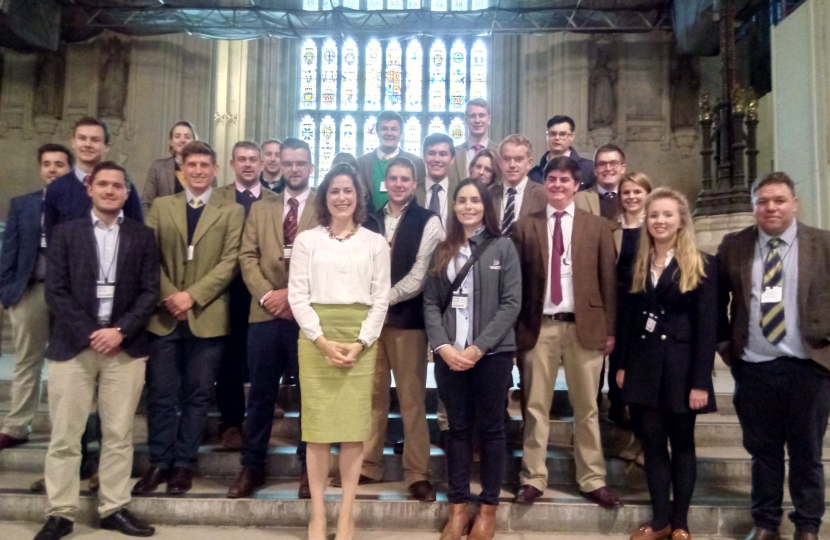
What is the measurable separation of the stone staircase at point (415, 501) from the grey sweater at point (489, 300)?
3.01 feet

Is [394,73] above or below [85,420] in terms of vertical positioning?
above

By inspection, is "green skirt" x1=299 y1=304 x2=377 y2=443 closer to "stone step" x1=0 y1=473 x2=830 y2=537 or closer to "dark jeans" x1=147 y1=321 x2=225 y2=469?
"stone step" x1=0 y1=473 x2=830 y2=537

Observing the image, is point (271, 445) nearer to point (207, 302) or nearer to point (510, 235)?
point (207, 302)

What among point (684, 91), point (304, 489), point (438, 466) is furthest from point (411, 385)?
point (684, 91)

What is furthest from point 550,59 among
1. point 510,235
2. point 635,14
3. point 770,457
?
point 770,457

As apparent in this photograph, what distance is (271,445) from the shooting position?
3795 mm

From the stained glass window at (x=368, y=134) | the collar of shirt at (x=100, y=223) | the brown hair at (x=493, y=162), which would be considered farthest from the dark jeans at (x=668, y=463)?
the stained glass window at (x=368, y=134)

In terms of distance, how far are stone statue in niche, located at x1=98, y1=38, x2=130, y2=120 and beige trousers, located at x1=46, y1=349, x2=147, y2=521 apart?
942 centimetres

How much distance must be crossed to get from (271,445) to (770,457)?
2.69m

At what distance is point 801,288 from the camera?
113 inches

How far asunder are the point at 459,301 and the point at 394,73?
11.3 meters

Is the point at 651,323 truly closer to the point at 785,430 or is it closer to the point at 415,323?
the point at 785,430

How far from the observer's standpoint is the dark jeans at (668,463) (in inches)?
113

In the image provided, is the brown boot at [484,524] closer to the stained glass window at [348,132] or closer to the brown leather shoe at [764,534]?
the brown leather shoe at [764,534]
